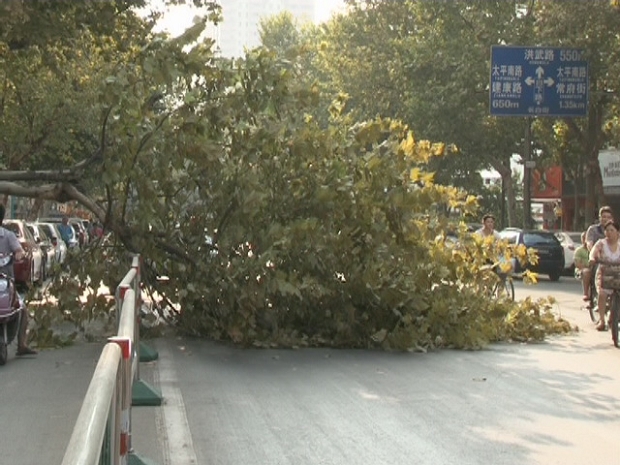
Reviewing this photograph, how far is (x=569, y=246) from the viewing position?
3167 cm

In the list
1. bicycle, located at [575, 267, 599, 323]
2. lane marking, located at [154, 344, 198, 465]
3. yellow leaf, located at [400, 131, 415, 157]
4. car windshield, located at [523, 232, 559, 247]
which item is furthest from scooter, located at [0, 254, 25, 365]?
car windshield, located at [523, 232, 559, 247]

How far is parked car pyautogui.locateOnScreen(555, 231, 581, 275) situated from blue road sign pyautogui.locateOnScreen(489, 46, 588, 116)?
16.3 feet

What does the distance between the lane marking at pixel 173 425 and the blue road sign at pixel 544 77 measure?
21471mm

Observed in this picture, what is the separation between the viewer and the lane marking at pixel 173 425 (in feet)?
21.9

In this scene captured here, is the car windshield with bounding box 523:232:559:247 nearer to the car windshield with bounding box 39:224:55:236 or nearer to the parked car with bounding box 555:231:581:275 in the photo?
the parked car with bounding box 555:231:581:275

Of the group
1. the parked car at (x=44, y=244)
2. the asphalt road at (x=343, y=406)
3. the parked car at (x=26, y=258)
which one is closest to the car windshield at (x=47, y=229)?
the parked car at (x=44, y=244)

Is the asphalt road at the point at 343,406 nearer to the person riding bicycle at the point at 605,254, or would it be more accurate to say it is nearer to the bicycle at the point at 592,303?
the person riding bicycle at the point at 605,254

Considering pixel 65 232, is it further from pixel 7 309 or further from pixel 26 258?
pixel 7 309

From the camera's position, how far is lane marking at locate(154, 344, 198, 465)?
6676mm

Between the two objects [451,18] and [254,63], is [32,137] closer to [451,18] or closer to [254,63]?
[451,18]

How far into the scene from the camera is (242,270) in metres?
11.7

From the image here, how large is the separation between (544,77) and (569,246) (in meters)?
6.21

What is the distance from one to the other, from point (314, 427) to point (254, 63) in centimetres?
576

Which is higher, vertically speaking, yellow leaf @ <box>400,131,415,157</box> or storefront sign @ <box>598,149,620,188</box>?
storefront sign @ <box>598,149,620,188</box>
